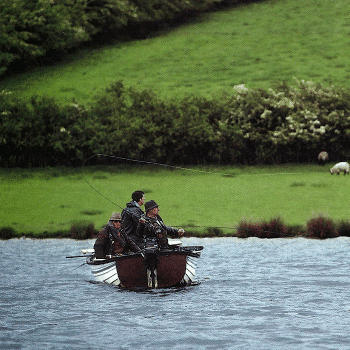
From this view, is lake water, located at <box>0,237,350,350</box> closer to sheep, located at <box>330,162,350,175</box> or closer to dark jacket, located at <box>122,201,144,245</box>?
dark jacket, located at <box>122,201,144,245</box>

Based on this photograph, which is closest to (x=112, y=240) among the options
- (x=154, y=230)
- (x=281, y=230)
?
(x=154, y=230)

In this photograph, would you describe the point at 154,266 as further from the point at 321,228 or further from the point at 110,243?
the point at 321,228

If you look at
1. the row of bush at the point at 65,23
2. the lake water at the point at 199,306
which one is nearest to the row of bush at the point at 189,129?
the row of bush at the point at 65,23

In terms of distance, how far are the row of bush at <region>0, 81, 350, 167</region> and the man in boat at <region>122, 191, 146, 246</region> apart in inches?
790

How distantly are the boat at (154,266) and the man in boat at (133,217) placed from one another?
0.50 m

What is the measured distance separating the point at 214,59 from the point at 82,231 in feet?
88.8

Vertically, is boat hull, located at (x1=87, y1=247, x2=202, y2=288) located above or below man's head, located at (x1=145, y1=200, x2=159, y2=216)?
below

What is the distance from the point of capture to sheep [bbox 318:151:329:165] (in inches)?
1382

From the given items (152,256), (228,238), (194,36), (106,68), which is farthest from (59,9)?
(152,256)

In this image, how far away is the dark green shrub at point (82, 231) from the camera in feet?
81.8

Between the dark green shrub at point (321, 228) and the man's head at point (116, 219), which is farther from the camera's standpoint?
the dark green shrub at point (321, 228)

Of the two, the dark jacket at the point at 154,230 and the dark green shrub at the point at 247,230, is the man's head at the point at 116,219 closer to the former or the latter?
the dark jacket at the point at 154,230

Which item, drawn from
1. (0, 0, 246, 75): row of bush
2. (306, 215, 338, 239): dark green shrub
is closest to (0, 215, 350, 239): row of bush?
(306, 215, 338, 239): dark green shrub

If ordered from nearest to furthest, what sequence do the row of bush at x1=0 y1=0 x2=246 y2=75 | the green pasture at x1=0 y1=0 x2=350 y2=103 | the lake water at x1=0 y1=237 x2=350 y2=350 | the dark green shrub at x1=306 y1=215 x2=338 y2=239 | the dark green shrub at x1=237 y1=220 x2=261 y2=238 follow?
1. the lake water at x1=0 y1=237 x2=350 y2=350
2. the dark green shrub at x1=306 y1=215 x2=338 y2=239
3. the dark green shrub at x1=237 y1=220 x2=261 y2=238
4. the row of bush at x1=0 y1=0 x2=246 y2=75
5. the green pasture at x1=0 y1=0 x2=350 y2=103
